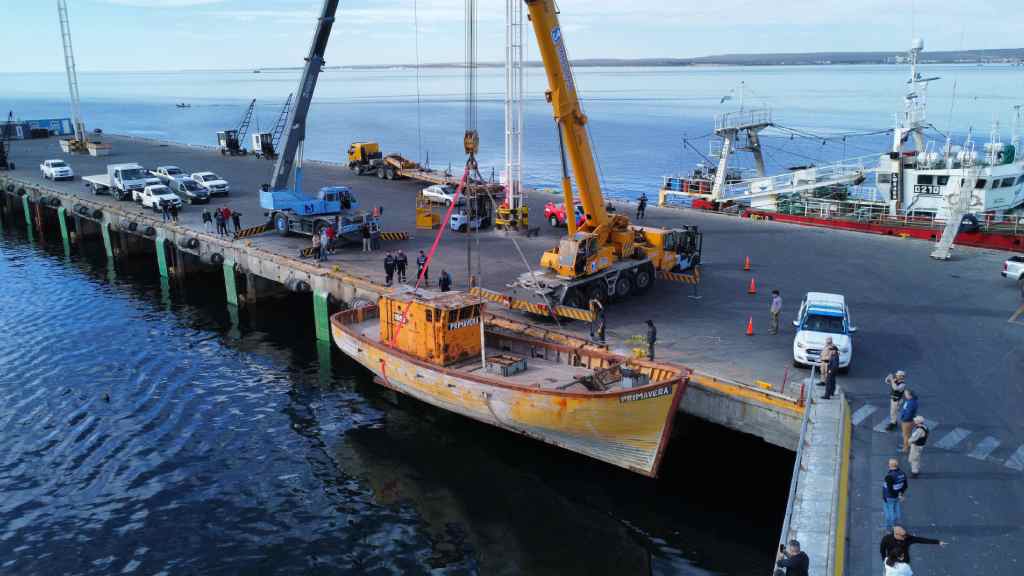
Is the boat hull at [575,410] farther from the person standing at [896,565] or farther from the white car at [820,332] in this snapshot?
the person standing at [896,565]

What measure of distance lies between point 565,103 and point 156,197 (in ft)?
100

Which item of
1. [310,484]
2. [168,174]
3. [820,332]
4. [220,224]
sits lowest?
[310,484]

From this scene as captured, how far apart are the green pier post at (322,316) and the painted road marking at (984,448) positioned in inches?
943

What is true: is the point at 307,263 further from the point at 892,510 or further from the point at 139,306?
the point at 892,510

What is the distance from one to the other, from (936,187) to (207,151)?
2753 inches

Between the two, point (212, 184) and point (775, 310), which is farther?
point (212, 184)

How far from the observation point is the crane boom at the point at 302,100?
3766 cm

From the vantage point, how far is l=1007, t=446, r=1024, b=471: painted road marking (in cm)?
1548

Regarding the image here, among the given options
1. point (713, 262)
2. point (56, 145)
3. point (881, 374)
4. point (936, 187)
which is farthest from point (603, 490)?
point (56, 145)

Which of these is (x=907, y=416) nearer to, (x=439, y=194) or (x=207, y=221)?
(x=207, y=221)

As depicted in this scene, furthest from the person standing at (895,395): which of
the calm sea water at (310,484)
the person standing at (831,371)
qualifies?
the calm sea water at (310,484)

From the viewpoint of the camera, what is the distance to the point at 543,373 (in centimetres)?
2202

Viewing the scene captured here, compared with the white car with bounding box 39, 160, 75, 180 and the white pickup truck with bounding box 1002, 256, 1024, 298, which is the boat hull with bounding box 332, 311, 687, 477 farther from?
the white car with bounding box 39, 160, 75, 180

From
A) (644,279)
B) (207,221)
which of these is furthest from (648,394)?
(207,221)
